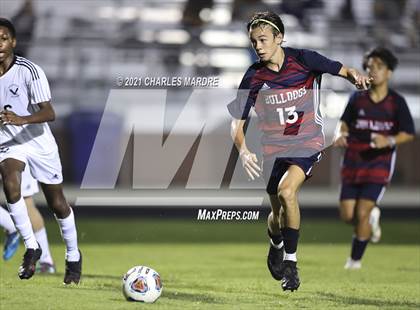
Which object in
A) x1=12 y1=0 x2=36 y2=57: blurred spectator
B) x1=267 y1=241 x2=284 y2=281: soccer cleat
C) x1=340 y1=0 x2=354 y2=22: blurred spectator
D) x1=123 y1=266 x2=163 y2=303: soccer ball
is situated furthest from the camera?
x1=340 y1=0 x2=354 y2=22: blurred spectator

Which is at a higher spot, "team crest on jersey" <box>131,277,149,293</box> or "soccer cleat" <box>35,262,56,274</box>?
"team crest on jersey" <box>131,277,149,293</box>

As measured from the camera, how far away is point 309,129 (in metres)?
8.01

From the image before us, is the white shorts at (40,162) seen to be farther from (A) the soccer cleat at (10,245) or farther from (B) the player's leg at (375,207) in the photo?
(B) the player's leg at (375,207)

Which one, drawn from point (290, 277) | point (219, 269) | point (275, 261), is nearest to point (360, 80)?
point (290, 277)

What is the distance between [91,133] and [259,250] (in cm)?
671

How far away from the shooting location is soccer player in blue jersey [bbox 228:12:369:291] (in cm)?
764

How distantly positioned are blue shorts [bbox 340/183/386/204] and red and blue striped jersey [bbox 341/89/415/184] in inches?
2.0

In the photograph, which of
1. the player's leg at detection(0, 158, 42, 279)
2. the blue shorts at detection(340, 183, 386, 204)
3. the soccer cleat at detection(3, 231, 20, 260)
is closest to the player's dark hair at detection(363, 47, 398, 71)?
the blue shorts at detection(340, 183, 386, 204)

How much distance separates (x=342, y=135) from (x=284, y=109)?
3.00m

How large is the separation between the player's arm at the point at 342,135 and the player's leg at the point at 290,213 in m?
2.89

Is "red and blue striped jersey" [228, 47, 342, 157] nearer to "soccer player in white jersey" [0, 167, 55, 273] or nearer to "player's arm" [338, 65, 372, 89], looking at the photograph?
"player's arm" [338, 65, 372, 89]

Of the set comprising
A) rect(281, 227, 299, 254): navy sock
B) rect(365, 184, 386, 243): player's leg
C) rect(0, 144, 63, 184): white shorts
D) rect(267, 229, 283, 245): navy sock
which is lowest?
rect(365, 184, 386, 243): player's leg

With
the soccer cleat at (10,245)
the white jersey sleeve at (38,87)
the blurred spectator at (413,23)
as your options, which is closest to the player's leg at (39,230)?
the soccer cleat at (10,245)

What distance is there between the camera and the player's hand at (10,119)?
7.46m
